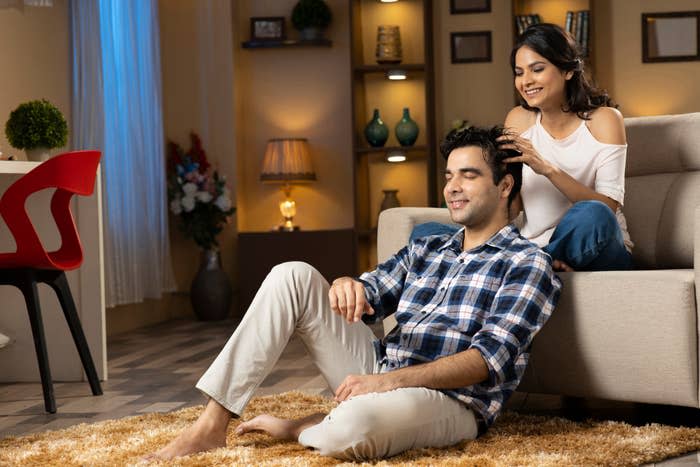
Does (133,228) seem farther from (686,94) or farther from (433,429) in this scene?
(433,429)

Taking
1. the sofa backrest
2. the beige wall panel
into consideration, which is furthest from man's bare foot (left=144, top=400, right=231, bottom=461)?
the beige wall panel

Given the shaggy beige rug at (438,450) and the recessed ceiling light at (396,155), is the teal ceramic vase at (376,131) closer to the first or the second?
the recessed ceiling light at (396,155)

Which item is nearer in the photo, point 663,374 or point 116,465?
point 116,465

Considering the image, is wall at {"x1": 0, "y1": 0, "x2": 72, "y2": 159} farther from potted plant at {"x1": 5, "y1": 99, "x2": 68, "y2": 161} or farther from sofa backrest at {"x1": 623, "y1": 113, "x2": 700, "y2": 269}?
sofa backrest at {"x1": 623, "y1": 113, "x2": 700, "y2": 269}

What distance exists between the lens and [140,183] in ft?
21.2

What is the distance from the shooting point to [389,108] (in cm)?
731

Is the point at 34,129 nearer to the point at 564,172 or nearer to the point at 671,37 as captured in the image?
the point at 564,172

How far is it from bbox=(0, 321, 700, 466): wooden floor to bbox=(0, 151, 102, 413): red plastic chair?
0.14 m

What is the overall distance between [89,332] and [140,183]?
92.1 inches

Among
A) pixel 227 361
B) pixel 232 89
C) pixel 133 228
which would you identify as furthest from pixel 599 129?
pixel 232 89

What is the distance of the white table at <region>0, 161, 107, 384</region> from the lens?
425 cm

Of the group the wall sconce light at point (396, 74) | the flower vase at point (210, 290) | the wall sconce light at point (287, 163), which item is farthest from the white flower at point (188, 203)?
the wall sconce light at point (396, 74)

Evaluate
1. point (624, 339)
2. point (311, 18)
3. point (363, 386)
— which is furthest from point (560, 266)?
point (311, 18)

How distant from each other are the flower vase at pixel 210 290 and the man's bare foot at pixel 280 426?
426 cm
